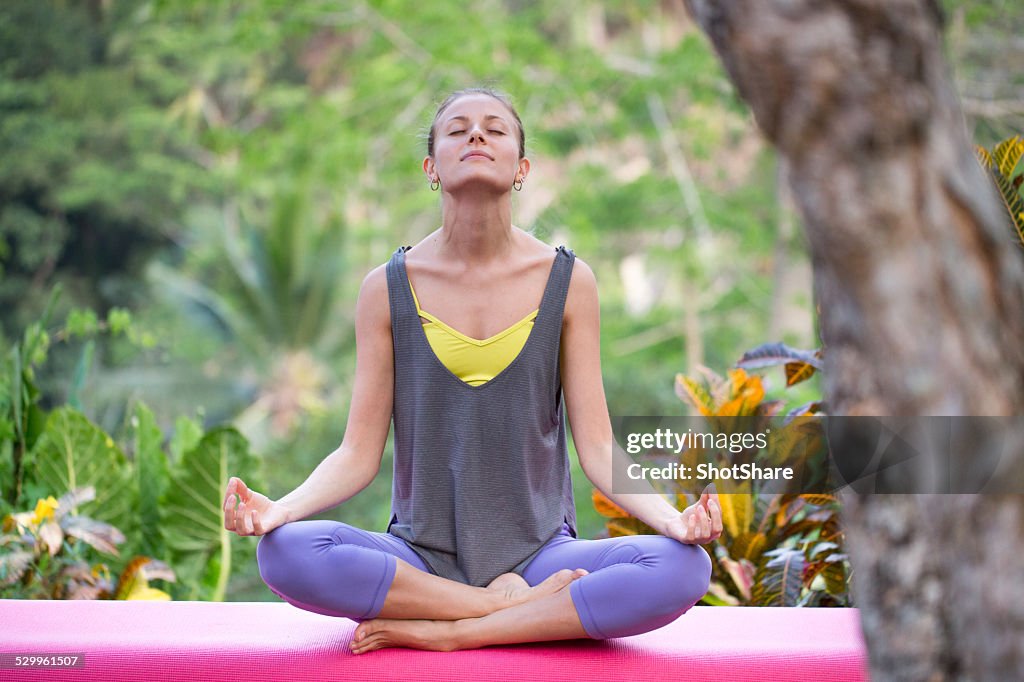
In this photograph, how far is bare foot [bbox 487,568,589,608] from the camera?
2152 mm

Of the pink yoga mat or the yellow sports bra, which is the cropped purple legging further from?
the yellow sports bra

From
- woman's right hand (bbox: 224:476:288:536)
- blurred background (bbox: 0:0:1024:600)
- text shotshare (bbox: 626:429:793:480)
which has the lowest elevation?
woman's right hand (bbox: 224:476:288:536)

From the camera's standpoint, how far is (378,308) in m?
2.43

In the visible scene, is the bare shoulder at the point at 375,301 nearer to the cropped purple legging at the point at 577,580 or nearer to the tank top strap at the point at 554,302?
the tank top strap at the point at 554,302

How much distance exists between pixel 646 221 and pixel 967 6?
3390 millimetres

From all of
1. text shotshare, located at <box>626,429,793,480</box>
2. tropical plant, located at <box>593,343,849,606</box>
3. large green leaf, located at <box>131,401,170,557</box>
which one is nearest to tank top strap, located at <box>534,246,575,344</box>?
tropical plant, located at <box>593,343,849,606</box>

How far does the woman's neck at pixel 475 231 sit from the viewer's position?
2396 mm

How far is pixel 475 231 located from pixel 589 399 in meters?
0.45

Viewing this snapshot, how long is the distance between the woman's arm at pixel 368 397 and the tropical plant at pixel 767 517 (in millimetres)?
849

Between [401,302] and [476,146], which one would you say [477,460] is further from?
[476,146]

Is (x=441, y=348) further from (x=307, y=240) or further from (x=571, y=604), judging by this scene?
(x=307, y=240)

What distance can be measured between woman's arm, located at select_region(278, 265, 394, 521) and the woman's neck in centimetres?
17

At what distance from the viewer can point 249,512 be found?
202cm

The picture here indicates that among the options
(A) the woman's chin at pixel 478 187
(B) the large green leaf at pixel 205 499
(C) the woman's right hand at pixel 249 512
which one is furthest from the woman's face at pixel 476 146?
(B) the large green leaf at pixel 205 499
